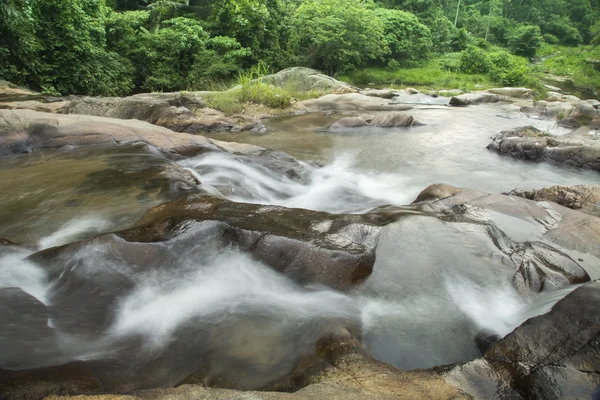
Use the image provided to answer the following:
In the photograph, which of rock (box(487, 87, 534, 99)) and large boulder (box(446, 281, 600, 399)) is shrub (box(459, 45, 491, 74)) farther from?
large boulder (box(446, 281, 600, 399))

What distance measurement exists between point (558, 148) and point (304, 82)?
12170mm

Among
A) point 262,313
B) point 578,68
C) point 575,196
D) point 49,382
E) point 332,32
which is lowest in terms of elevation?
point 578,68

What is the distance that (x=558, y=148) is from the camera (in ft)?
27.2

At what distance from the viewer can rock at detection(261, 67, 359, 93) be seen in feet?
58.2

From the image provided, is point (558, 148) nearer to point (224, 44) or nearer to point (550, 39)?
point (224, 44)

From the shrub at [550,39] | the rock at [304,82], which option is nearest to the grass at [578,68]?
the shrub at [550,39]

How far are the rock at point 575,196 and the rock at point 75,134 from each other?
5.52 metres

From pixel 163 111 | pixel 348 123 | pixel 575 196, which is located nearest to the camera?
pixel 575 196

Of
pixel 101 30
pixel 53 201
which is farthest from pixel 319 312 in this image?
pixel 101 30

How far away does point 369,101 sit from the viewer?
15984 mm

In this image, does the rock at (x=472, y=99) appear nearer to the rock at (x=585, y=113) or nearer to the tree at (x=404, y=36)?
the rock at (x=585, y=113)

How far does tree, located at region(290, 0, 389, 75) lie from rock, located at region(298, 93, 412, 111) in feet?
34.7

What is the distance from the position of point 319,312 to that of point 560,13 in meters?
67.3

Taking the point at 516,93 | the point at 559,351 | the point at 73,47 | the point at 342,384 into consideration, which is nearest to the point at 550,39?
the point at 516,93
